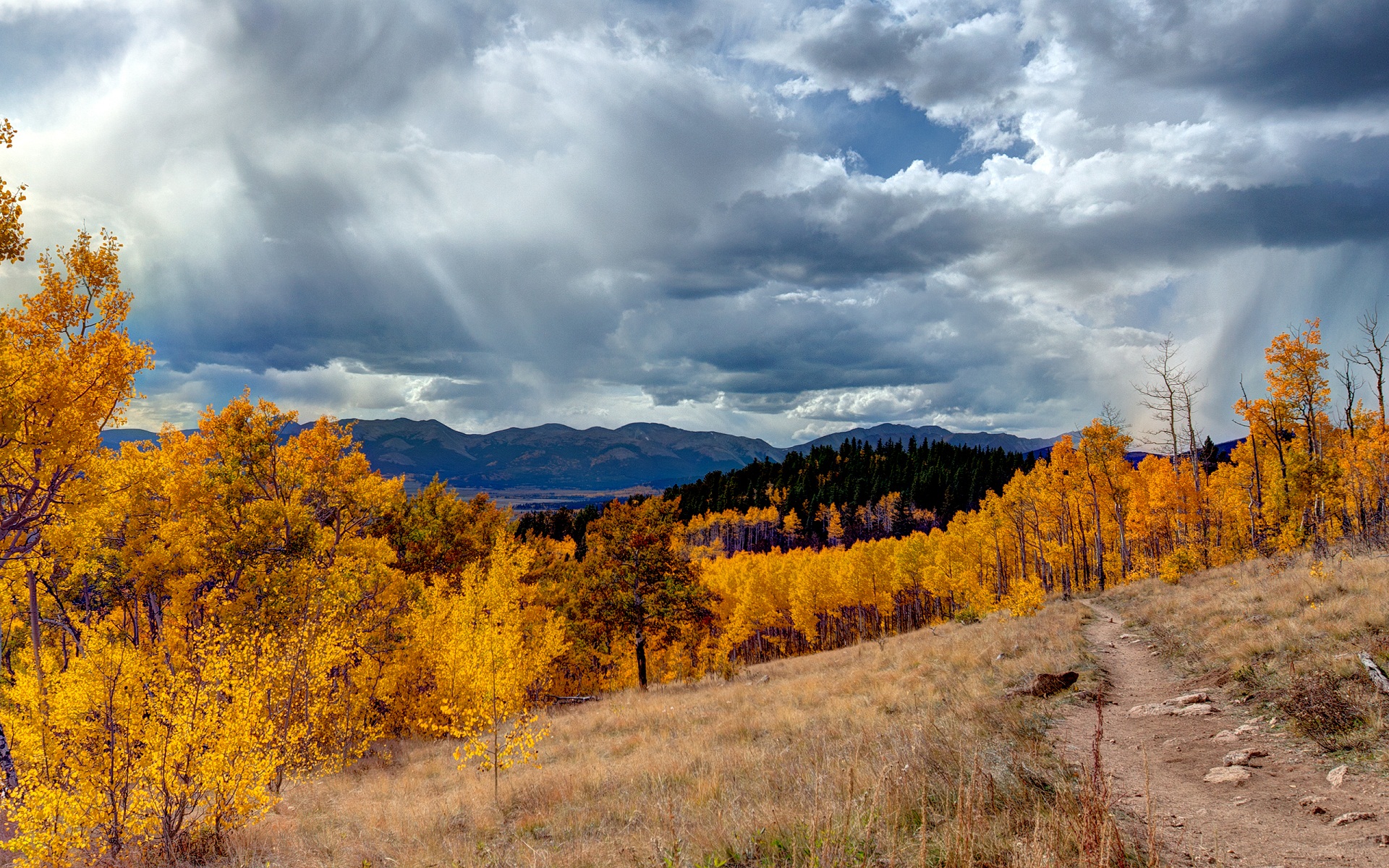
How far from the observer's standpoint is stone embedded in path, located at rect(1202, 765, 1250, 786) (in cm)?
791

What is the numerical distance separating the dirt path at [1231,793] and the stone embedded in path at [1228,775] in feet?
0.17

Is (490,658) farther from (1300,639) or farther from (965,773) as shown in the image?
(1300,639)

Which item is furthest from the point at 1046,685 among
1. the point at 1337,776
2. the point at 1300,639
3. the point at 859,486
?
the point at 859,486

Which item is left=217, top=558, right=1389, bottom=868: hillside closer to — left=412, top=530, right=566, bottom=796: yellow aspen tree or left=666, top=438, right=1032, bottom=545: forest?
left=412, top=530, right=566, bottom=796: yellow aspen tree

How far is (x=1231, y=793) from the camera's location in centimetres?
762

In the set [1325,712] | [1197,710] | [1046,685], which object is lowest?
[1046,685]

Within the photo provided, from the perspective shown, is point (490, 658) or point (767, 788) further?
point (490, 658)

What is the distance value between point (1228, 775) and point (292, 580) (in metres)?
23.4

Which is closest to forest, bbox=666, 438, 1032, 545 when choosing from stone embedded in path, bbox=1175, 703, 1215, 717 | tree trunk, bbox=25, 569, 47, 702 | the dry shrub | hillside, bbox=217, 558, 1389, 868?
hillside, bbox=217, 558, 1389, 868

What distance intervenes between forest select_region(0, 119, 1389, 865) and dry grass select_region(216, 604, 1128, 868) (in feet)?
4.30

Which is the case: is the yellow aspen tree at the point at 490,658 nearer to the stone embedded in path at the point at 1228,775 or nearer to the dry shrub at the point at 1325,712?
the stone embedded in path at the point at 1228,775

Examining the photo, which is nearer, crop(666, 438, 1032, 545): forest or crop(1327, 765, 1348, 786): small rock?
crop(1327, 765, 1348, 786): small rock

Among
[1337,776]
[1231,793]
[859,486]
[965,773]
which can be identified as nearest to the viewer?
[965,773]

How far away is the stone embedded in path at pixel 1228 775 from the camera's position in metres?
7.91
